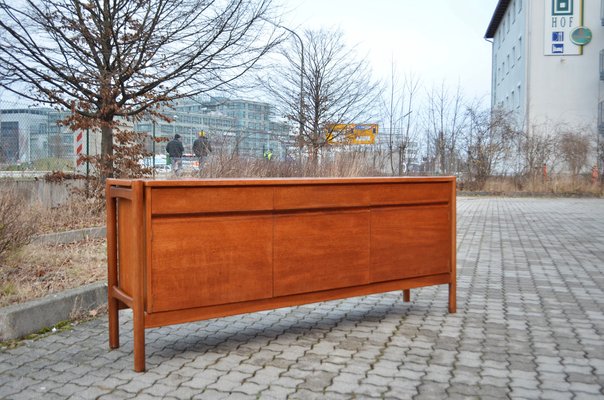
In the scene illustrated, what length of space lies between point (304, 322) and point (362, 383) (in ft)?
5.05

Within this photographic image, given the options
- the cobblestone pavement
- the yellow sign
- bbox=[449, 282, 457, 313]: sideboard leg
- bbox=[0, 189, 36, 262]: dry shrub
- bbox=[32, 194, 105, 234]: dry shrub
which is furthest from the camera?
the yellow sign

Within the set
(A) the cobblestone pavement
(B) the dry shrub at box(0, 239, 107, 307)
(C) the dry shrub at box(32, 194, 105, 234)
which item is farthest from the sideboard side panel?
(C) the dry shrub at box(32, 194, 105, 234)

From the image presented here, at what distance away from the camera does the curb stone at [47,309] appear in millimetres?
4543

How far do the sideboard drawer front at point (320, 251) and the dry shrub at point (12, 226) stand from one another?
284 centimetres

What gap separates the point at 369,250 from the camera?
491 centimetres

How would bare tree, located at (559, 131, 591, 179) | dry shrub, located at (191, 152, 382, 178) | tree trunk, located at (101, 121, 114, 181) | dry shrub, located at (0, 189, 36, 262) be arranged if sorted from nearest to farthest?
1. dry shrub, located at (0, 189, 36, 262)
2. tree trunk, located at (101, 121, 114, 181)
3. dry shrub, located at (191, 152, 382, 178)
4. bare tree, located at (559, 131, 591, 179)

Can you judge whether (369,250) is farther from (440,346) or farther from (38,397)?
(38,397)

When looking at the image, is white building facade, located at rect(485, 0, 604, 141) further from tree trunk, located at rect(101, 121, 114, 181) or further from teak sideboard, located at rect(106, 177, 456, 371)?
teak sideboard, located at rect(106, 177, 456, 371)

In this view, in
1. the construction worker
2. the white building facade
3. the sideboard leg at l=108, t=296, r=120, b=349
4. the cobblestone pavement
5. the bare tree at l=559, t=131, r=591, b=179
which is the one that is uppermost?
the white building facade

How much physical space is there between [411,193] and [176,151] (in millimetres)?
9172

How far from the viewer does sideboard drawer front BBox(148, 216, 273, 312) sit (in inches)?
154

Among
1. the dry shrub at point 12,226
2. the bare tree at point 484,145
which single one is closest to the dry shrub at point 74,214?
the dry shrub at point 12,226

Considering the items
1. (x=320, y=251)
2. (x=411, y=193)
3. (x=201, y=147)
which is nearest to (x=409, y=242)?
(x=411, y=193)

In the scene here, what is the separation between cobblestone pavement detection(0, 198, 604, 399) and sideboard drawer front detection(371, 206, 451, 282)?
1.39 feet
